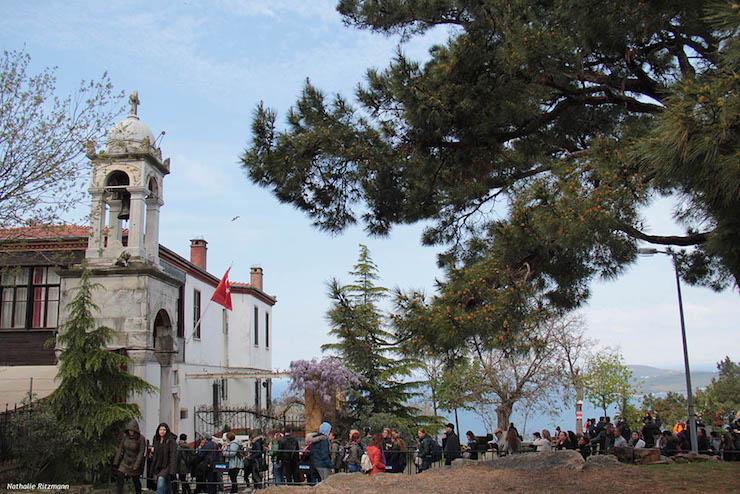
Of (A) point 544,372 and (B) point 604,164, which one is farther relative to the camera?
(A) point 544,372

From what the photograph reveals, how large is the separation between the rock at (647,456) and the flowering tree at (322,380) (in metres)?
10.1

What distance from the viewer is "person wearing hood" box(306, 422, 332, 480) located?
1376cm

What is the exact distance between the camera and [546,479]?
11211 mm

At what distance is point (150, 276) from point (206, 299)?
1649 cm

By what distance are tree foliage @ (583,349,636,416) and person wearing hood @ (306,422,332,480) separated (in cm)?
2865

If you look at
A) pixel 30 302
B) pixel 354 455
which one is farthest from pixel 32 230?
pixel 354 455

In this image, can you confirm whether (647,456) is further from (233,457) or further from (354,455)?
(233,457)

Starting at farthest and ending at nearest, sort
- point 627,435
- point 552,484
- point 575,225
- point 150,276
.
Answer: point 627,435 → point 150,276 → point 552,484 → point 575,225

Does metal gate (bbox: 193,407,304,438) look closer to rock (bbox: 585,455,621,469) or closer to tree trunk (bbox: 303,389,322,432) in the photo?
tree trunk (bbox: 303,389,322,432)

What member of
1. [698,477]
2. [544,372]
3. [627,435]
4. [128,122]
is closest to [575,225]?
[698,477]

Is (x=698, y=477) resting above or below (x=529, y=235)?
below

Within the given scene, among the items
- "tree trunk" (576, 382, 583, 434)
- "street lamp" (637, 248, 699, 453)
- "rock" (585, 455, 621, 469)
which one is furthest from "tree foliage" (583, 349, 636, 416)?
"rock" (585, 455, 621, 469)

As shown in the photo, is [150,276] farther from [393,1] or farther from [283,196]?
[393,1]

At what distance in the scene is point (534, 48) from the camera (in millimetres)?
8938
